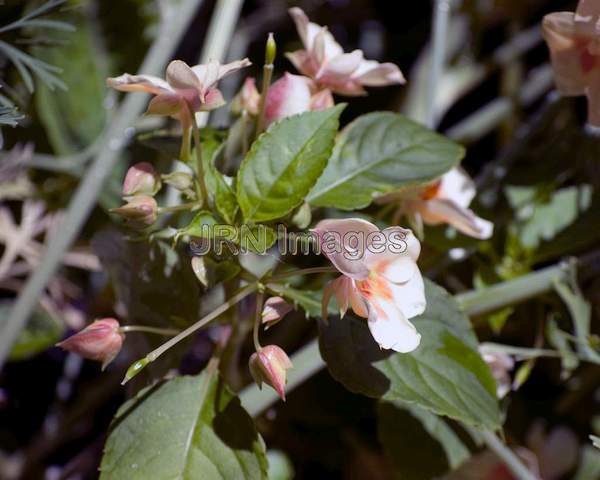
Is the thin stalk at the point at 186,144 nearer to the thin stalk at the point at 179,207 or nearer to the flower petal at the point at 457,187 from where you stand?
the thin stalk at the point at 179,207

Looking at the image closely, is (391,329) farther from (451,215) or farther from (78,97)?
(78,97)

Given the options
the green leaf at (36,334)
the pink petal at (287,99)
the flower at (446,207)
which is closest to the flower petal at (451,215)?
the flower at (446,207)

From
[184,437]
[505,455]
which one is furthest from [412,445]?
[184,437]

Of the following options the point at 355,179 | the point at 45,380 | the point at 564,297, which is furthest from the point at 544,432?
the point at 45,380

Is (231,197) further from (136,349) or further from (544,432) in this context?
(544,432)

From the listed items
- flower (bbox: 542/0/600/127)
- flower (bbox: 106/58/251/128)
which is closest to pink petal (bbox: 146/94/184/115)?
flower (bbox: 106/58/251/128)

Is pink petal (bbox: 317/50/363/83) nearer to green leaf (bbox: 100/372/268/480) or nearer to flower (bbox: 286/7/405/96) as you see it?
flower (bbox: 286/7/405/96)
